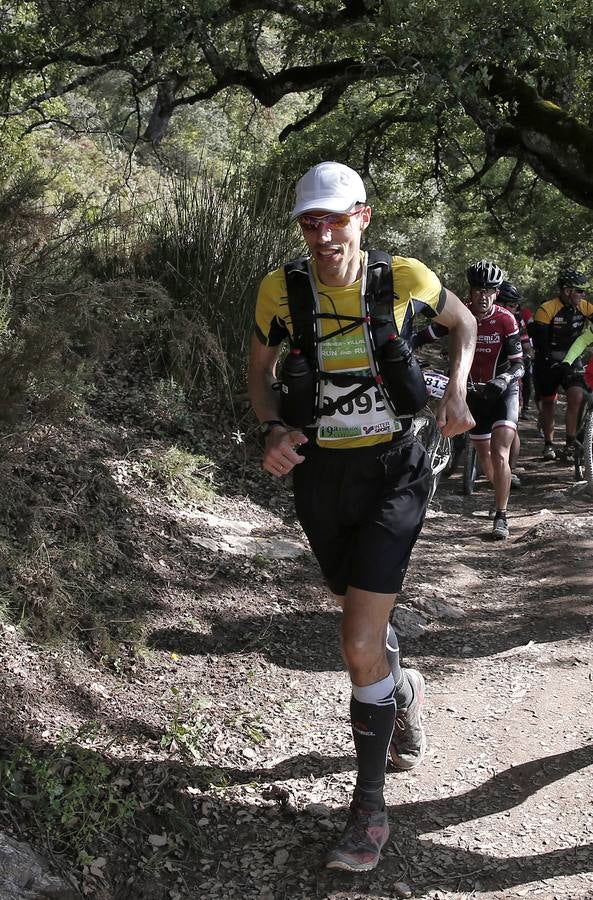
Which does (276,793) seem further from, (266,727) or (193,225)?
(193,225)

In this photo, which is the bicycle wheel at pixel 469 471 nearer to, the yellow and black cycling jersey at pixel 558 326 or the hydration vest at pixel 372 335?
the yellow and black cycling jersey at pixel 558 326

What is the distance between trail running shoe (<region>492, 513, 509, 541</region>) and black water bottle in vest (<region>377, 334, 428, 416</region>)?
5081mm

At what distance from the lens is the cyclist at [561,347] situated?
1096 cm

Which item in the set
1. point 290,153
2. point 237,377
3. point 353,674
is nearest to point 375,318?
point 353,674

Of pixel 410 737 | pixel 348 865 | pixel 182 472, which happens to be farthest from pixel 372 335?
pixel 182 472

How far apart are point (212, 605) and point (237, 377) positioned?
3.15m

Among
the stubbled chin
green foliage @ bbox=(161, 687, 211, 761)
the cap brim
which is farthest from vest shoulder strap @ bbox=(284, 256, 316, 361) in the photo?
green foliage @ bbox=(161, 687, 211, 761)

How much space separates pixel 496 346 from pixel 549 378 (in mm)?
3590

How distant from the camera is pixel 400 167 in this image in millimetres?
15086

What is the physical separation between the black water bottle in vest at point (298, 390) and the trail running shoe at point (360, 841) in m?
1.42

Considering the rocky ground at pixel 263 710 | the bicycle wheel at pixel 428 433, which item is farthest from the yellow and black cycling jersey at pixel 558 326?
the bicycle wheel at pixel 428 433

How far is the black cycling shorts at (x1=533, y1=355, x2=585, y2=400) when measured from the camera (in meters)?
11.1

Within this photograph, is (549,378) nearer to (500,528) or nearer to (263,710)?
(500,528)

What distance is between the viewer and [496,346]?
8.55 meters
